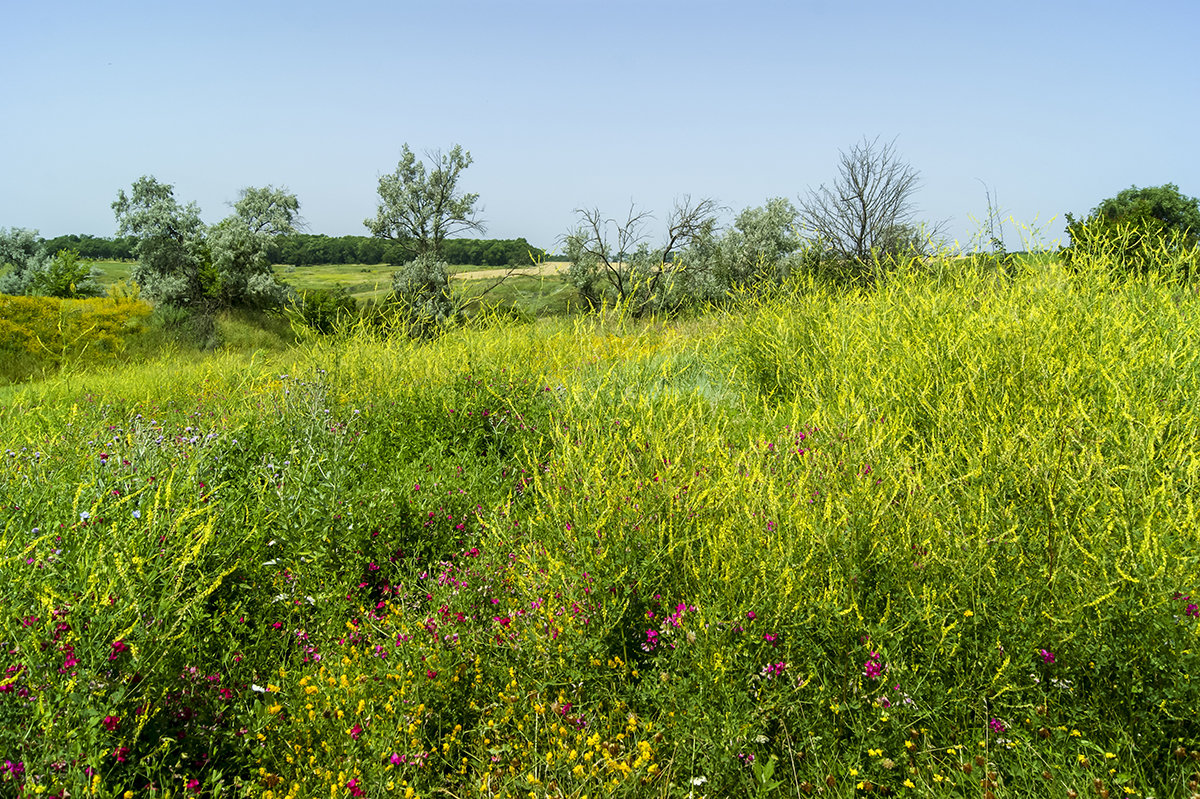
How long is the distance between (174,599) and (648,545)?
184 centimetres

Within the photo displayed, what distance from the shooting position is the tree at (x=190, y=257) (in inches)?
838

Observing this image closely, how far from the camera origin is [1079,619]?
7.27ft

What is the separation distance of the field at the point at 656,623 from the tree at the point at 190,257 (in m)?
20.3

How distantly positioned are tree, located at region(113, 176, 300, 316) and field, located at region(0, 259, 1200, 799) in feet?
66.7

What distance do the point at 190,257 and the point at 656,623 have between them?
79.2 feet

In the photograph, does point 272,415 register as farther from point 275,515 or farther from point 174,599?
point 174,599

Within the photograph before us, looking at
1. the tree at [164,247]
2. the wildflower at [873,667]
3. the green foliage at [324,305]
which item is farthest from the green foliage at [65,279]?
the wildflower at [873,667]

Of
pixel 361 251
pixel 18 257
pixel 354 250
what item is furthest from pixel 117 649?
pixel 354 250

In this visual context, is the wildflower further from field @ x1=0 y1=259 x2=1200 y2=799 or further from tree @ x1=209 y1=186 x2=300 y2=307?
tree @ x1=209 y1=186 x2=300 y2=307

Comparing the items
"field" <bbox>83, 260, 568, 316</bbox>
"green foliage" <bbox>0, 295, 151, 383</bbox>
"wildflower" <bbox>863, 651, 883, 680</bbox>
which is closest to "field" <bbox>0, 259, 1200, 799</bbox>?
"wildflower" <bbox>863, 651, 883, 680</bbox>

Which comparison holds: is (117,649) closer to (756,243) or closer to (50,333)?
(50,333)

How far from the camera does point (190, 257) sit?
851 inches

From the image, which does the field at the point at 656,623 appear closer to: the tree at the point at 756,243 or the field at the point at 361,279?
the field at the point at 361,279

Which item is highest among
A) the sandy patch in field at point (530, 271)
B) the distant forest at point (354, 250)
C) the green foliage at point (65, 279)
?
the distant forest at point (354, 250)
